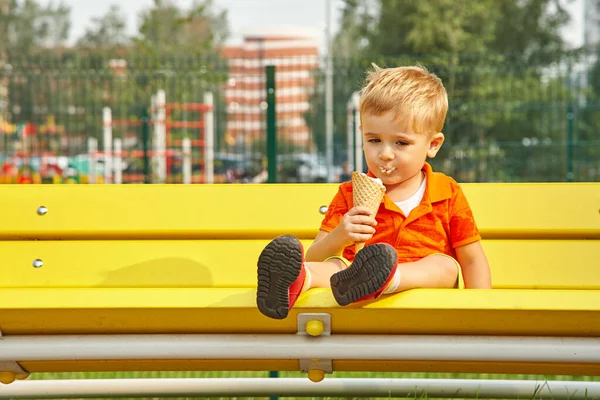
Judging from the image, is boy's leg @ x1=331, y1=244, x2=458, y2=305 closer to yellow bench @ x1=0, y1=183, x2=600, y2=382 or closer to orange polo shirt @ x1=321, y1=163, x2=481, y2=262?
yellow bench @ x1=0, y1=183, x2=600, y2=382

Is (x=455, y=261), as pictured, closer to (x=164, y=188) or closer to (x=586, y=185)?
(x=586, y=185)

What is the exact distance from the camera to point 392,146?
8.19ft

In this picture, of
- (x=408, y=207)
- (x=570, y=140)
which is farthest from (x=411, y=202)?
(x=570, y=140)

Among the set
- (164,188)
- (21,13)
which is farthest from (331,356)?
(21,13)

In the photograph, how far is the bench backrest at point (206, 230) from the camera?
2783 mm

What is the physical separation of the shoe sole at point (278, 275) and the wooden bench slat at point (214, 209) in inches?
31.9

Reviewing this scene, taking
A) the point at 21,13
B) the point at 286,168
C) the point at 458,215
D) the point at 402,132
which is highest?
the point at 21,13

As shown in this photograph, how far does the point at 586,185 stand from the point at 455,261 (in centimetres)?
62

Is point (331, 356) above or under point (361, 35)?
under

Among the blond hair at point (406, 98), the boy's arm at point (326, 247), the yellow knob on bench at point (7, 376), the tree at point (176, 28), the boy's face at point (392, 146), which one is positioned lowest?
the yellow knob on bench at point (7, 376)

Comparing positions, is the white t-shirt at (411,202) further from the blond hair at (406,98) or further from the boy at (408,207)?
Answer: the blond hair at (406,98)

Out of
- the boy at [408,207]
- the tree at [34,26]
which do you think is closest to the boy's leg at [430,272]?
the boy at [408,207]

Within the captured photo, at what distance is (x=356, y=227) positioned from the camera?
2307 millimetres

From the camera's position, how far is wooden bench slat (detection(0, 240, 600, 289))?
109 inches
